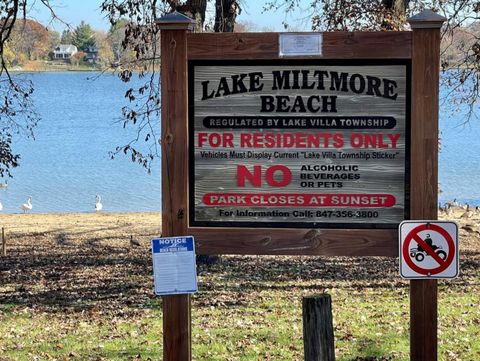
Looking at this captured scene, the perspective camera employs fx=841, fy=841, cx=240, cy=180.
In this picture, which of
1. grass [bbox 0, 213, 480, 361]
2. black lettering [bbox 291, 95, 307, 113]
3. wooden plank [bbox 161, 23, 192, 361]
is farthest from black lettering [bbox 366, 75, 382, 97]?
grass [bbox 0, 213, 480, 361]

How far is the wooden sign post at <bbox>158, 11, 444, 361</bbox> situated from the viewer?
5609 millimetres

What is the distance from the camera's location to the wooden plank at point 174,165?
18.6ft

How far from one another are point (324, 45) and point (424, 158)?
1.00 meters

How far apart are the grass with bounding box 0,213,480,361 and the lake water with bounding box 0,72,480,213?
5404 millimetres

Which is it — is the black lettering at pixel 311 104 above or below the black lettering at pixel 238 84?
below

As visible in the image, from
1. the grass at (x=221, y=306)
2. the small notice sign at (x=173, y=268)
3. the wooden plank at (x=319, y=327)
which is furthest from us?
the grass at (x=221, y=306)

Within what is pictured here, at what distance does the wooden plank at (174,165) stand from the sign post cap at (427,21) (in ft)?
5.03

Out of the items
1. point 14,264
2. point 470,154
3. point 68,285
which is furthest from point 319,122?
point 470,154

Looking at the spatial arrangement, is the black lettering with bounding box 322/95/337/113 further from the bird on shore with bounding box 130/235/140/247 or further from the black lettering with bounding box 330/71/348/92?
the bird on shore with bounding box 130/235/140/247

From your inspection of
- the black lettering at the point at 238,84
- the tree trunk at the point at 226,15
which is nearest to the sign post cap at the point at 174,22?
the black lettering at the point at 238,84

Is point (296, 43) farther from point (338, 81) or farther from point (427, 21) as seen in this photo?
point (427, 21)

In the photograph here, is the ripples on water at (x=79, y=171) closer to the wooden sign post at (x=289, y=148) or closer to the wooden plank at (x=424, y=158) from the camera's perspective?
the wooden sign post at (x=289, y=148)

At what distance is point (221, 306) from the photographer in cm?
1050

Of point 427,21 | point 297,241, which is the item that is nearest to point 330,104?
point 427,21
